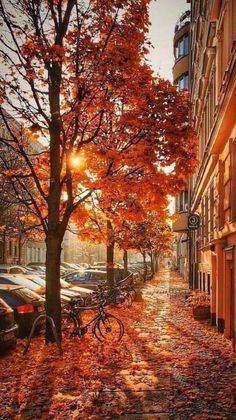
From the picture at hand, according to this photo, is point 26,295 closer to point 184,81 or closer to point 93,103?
point 93,103

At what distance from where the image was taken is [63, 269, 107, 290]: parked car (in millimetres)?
23125

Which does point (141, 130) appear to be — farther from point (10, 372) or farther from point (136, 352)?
point (10, 372)

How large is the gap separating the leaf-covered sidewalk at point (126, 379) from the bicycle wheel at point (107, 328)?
219 mm

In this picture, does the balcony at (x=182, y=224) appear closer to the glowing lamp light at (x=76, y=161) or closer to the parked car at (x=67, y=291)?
the parked car at (x=67, y=291)

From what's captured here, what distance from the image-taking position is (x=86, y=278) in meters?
23.6

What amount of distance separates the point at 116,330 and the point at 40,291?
9.94 feet

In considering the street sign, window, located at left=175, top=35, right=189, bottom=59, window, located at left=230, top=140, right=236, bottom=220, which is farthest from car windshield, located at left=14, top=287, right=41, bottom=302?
window, located at left=175, top=35, right=189, bottom=59

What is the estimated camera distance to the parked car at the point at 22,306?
11.6 meters

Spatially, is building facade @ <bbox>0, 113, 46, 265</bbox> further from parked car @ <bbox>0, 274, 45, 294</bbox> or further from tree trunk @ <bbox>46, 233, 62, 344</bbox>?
tree trunk @ <bbox>46, 233, 62, 344</bbox>

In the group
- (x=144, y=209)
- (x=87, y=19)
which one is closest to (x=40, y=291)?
(x=144, y=209)

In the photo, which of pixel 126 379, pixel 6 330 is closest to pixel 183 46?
pixel 6 330

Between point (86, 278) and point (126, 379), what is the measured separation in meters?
15.8

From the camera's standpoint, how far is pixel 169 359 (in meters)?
9.45

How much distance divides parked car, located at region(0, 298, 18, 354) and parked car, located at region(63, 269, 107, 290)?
42.8 ft
